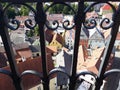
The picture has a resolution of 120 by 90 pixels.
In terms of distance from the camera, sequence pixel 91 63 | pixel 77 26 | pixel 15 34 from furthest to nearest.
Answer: pixel 15 34 → pixel 91 63 → pixel 77 26

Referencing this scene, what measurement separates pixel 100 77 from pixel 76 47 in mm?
329

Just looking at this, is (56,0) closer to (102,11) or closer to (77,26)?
(77,26)

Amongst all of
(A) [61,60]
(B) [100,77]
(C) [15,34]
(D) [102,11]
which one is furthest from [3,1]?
(D) [102,11]

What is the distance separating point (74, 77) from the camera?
177cm

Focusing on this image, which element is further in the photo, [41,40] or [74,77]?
[74,77]

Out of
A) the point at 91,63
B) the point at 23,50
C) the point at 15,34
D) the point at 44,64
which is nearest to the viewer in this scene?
the point at 44,64

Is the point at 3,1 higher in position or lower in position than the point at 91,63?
higher

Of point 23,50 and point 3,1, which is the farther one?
point 23,50

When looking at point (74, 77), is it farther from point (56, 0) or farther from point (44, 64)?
point (56, 0)

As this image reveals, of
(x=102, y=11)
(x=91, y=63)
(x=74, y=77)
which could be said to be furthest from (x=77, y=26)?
(x=102, y=11)

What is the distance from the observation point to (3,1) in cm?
143

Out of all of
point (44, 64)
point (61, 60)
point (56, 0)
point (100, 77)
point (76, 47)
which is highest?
point (56, 0)

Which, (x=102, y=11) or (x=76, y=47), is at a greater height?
(x=76, y=47)

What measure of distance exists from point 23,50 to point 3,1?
21679mm
